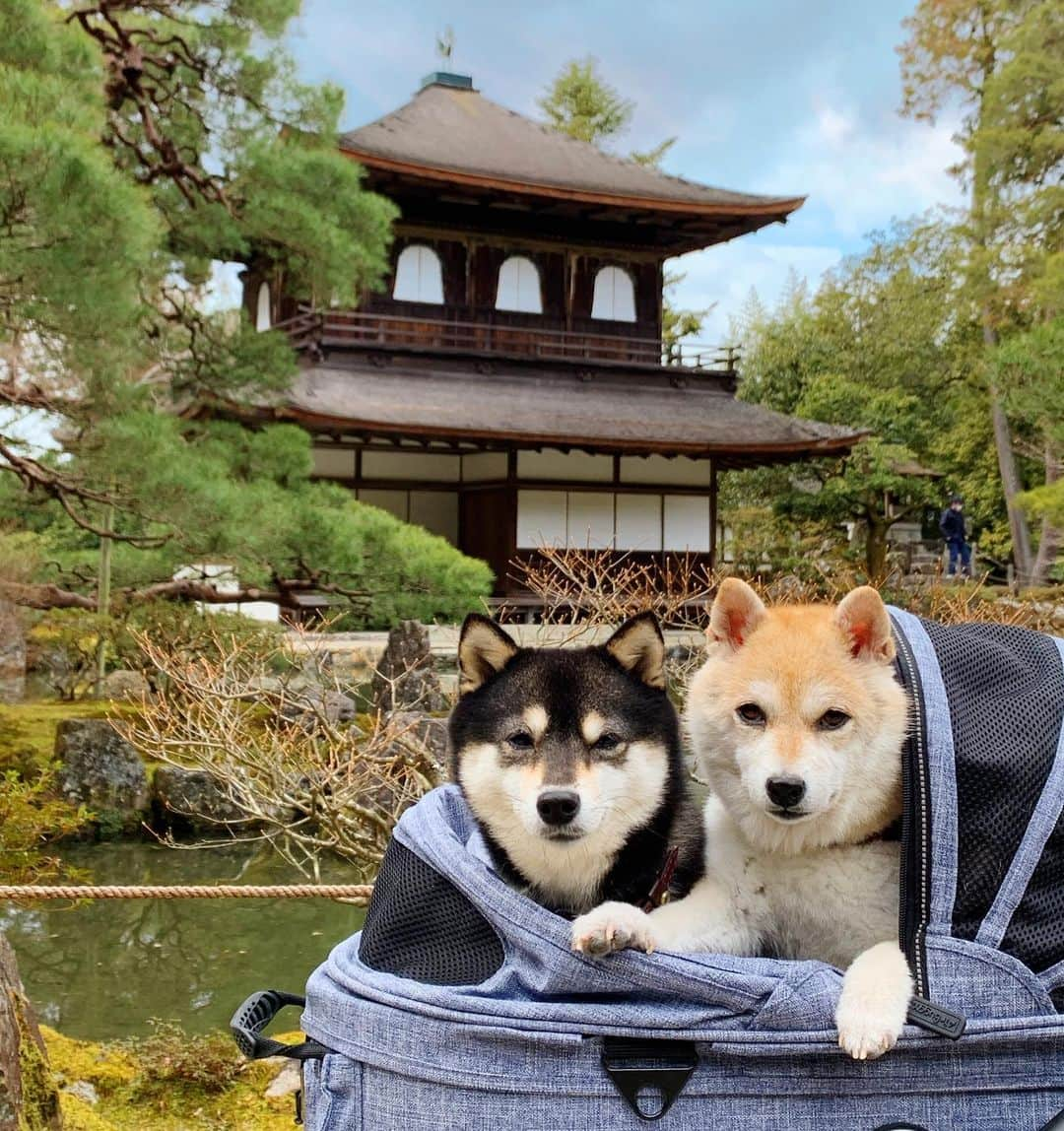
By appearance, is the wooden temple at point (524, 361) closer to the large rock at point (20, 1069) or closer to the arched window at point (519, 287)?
the arched window at point (519, 287)

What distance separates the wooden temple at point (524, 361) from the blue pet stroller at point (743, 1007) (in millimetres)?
13523

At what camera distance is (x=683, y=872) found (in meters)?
2.18

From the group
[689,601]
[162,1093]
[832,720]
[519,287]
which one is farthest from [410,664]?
[519,287]

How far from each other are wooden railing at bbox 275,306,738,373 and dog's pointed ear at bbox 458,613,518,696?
14956mm

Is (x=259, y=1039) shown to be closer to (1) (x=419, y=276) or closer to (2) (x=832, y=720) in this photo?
(2) (x=832, y=720)

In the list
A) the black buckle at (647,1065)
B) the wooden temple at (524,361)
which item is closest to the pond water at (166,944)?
the black buckle at (647,1065)

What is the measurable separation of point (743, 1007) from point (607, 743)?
51 cm

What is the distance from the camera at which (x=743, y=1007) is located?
174 cm

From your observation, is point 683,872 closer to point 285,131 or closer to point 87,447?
point 87,447

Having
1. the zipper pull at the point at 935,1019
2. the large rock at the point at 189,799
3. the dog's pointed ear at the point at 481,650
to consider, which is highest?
the dog's pointed ear at the point at 481,650

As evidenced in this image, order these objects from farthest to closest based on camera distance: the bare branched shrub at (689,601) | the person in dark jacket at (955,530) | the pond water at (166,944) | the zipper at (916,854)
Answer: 1. the person in dark jacket at (955,530)
2. the bare branched shrub at (689,601)
3. the pond water at (166,944)
4. the zipper at (916,854)

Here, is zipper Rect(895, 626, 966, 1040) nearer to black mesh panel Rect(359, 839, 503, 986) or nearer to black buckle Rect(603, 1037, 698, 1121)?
black buckle Rect(603, 1037, 698, 1121)

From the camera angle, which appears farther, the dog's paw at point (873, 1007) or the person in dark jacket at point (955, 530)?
the person in dark jacket at point (955, 530)

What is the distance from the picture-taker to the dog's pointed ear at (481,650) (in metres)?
2.17
